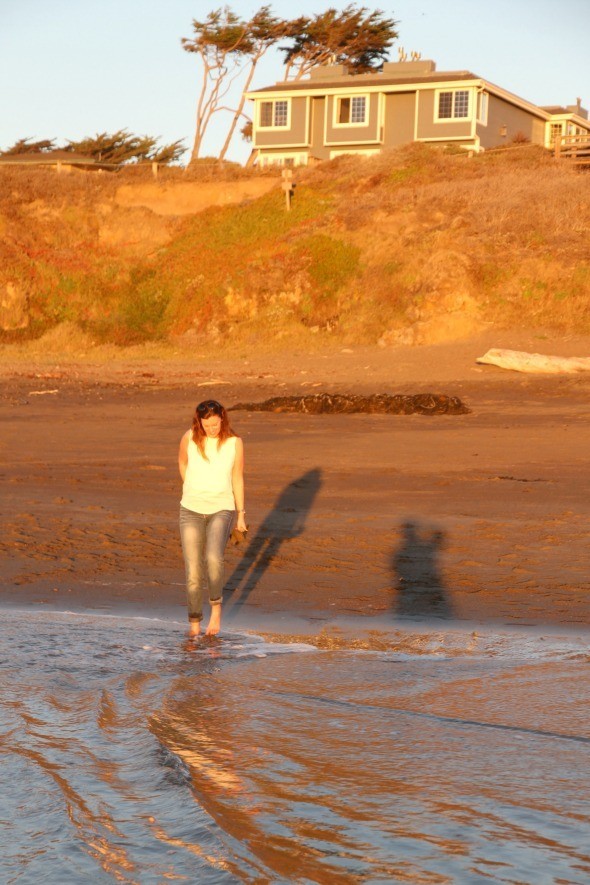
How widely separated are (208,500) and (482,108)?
165 feet

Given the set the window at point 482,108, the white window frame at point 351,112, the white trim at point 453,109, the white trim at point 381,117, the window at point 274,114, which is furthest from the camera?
the window at point 274,114

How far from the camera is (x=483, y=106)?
54.7 m

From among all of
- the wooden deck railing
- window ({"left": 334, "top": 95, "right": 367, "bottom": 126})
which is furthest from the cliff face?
window ({"left": 334, "top": 95, "right": 367, "bottom": 126})

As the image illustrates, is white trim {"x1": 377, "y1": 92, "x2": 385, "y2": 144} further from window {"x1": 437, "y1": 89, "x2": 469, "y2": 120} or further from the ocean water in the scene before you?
the ocean water

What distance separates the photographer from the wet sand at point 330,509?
9258 millimetres

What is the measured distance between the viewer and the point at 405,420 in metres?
18.6

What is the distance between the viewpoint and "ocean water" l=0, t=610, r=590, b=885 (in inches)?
175

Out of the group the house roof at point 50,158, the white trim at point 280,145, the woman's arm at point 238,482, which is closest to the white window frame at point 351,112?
the white trim at point 280,145

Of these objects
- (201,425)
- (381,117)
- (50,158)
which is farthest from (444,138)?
(201,425)

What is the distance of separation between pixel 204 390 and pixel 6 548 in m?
13.4

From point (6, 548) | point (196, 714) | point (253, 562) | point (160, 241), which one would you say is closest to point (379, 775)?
point (196, 714)

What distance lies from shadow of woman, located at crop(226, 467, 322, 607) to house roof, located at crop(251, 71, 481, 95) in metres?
44.1

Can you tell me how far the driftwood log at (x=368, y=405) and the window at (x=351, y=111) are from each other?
129ft

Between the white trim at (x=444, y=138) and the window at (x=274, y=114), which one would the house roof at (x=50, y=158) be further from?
the white trim at (x=444, y=138)
